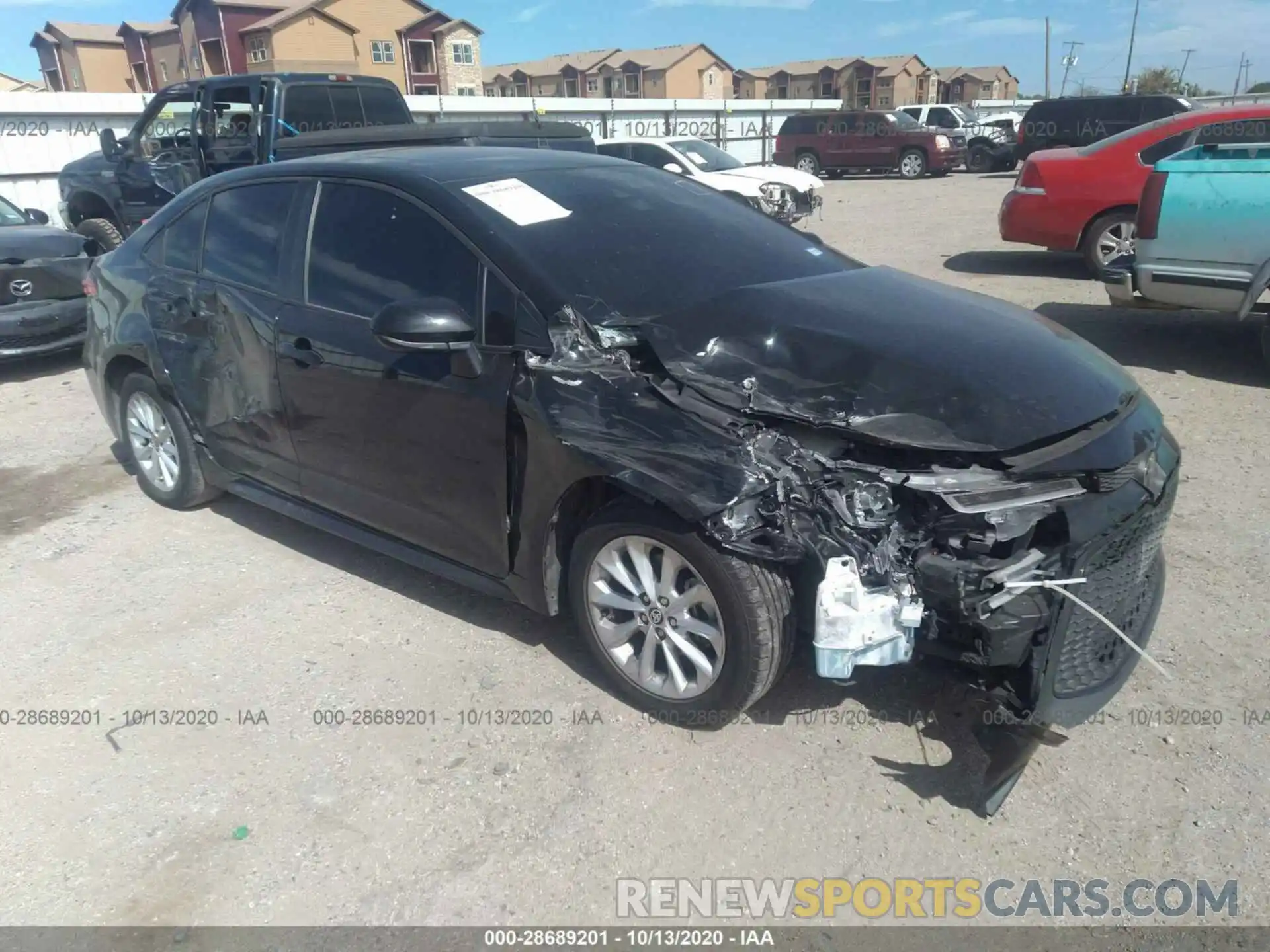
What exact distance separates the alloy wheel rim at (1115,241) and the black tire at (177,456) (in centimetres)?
855

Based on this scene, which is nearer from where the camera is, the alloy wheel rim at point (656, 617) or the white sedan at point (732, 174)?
the alloy wheel rim at point (656, 617)

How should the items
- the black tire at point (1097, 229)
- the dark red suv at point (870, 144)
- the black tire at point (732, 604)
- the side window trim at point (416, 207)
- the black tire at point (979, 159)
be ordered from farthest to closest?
1. the black tire at point (979, 159)
2. the dark red suv at point (870, 144)
3. the black tire at point (1097, 229)
4. the side window trim at point (416, 207)
5. the black tire at point (732, 604)

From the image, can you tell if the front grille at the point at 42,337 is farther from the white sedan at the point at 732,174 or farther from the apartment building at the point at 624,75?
the apartment building at the point at 624,75

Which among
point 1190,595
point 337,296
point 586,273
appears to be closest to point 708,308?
point 586,273

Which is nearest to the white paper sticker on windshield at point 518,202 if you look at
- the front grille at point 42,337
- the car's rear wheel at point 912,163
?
the front grille at point 42,337

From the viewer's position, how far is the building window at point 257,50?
4900cm

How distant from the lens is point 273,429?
4070mm

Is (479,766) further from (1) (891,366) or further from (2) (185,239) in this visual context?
(2) (185,239)

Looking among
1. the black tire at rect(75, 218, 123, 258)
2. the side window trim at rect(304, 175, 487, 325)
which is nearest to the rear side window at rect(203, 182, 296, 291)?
the side window trim at rect(304, 175, 487, 325)

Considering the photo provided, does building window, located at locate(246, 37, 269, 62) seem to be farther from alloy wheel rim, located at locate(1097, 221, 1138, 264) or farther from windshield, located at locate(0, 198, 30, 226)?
alloy wheel rim, located at locate(1097, 221, 1138, 264)

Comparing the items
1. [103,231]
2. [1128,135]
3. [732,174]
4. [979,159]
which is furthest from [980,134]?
[103,231]

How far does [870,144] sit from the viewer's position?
1000 inches

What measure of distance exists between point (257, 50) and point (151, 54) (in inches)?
446

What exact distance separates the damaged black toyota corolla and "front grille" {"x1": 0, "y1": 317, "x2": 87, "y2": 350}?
4.39 meters
